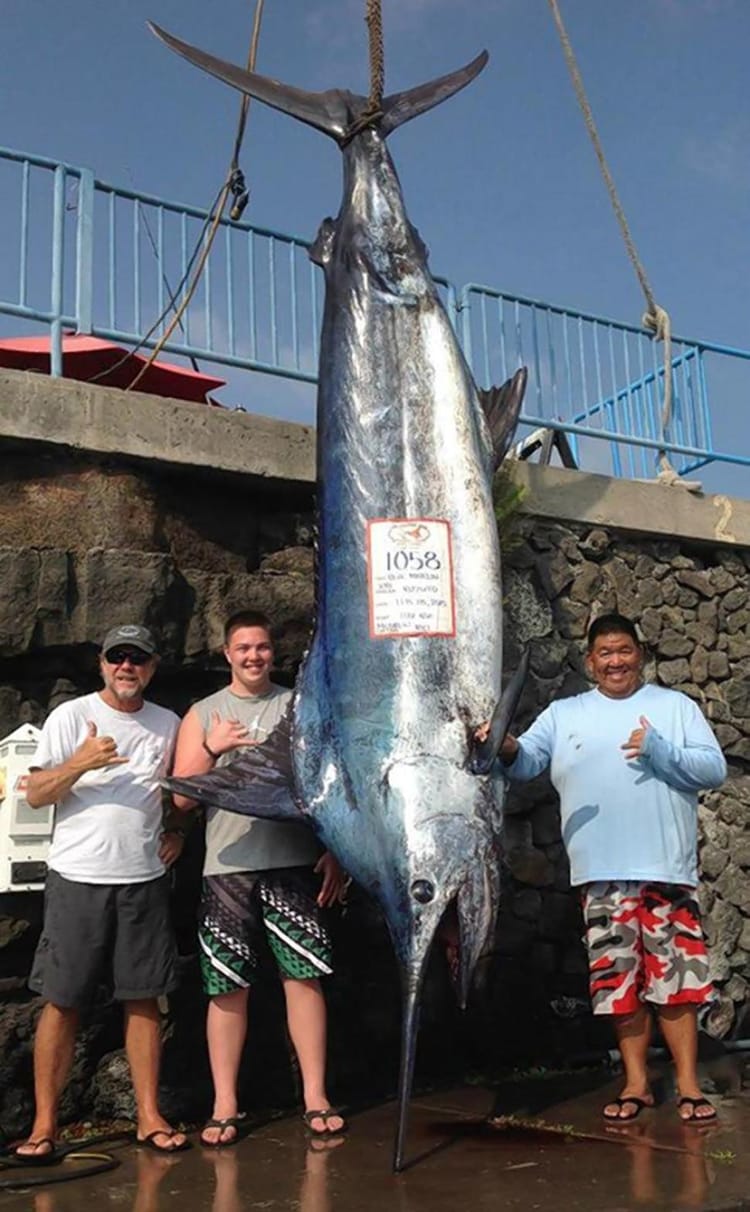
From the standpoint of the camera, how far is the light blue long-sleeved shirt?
3.56 meters

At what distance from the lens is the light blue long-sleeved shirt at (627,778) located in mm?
3557

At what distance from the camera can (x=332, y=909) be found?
13.5 feet

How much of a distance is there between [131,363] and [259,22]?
4.36ft

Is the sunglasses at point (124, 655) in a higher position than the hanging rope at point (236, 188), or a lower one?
lower

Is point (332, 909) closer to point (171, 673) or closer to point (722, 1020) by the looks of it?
point (171, 673)

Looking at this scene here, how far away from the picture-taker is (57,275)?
162 inches

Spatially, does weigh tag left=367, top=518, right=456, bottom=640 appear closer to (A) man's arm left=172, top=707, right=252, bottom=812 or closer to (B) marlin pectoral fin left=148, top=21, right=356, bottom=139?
(A) man's arm left=172, top=707, right=252, bottom=812

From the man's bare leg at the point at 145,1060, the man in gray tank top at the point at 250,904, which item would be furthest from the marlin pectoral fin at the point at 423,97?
the man's bare leg at the point at 145,1060

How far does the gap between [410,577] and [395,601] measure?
8 centimetres

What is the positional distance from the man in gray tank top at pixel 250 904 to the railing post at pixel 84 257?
1277 mm

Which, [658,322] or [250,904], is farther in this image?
[658,322]

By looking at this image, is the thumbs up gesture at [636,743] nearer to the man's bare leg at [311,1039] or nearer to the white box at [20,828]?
the man's bare leg at [311,1039]

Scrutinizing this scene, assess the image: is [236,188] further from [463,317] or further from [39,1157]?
[39,1157]

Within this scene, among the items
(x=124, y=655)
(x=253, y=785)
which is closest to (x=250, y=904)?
(x=253, y=785)
